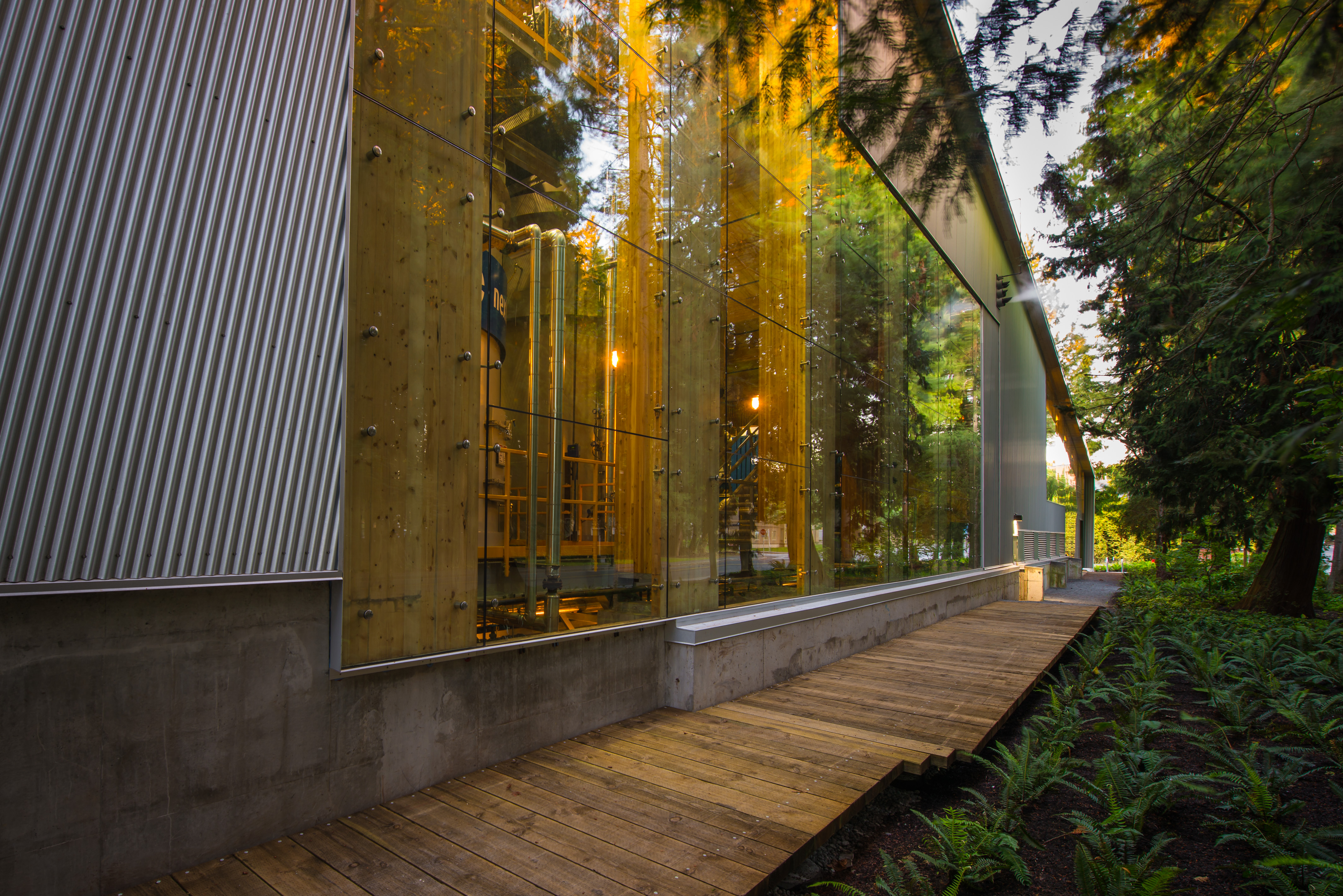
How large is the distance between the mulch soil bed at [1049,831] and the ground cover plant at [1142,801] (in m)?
0.01

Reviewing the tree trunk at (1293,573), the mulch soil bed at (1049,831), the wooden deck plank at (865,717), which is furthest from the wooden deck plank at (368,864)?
the tree trunk at (1293,573)

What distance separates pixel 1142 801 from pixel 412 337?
14.0 ft

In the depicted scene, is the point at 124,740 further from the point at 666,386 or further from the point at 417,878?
the point at 666,386

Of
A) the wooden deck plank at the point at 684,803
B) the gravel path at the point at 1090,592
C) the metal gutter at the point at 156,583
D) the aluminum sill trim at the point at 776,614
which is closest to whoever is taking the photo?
the metal gutter at the point at 156,583

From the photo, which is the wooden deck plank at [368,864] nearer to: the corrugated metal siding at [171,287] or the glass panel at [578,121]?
the corrugated metal siding at [171,287]

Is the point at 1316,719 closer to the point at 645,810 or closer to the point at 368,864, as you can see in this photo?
the point at 645,810

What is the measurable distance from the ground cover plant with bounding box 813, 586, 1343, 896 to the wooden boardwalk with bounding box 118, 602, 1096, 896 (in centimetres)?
29

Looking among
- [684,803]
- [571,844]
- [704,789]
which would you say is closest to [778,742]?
[704,789]

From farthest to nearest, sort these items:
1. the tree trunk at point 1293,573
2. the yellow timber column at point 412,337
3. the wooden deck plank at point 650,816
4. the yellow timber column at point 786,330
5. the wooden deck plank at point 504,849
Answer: the tree trunk at point 1293,573
the yellow timber column at point 786,330
the yellow timber column at point 412,337
the wooden deck plank at point 650,816
the wooden deck plank at point 504,849

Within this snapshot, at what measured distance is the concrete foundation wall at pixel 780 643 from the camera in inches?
198

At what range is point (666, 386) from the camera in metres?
5.36

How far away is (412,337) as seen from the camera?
3.45 meters

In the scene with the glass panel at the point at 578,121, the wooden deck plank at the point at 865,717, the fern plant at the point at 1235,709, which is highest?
the glass panel at the point at 578,121

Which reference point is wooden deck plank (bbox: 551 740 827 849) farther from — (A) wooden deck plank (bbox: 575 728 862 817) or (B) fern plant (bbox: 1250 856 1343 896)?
(B) fern plant (bbox: 1250 856 1343 896)
